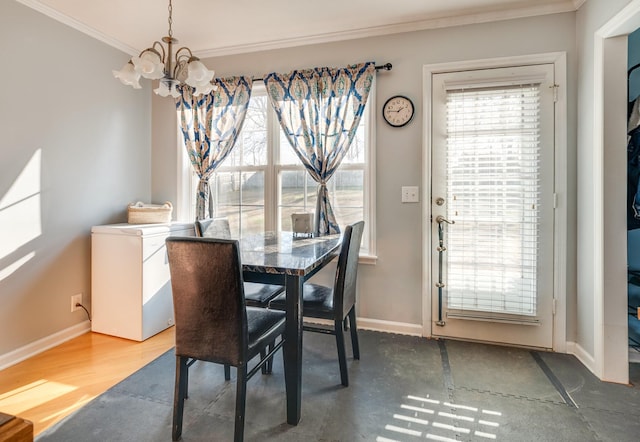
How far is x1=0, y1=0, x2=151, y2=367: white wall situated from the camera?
2195 millimetres

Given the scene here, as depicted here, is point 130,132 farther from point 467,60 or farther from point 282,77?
point 467,60

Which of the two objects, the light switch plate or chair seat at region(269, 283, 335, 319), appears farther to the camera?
the light switch plate

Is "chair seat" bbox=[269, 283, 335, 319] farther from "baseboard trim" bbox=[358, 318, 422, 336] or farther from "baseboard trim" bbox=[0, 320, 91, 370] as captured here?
"baseboard trim" bbox=[0, 320, 91, 370]

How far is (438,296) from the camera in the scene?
258 centimetres

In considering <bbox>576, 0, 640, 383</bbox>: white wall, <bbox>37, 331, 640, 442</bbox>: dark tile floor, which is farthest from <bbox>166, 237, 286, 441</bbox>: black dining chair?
<bbox>576, 0, 640, 383</bbox>: white wall

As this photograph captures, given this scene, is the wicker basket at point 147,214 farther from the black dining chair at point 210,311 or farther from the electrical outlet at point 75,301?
the black dining chair at point 210,311

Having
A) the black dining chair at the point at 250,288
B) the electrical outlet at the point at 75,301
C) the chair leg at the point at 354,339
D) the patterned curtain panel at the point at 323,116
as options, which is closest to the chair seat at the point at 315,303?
the black dining chair at the point at 250,288


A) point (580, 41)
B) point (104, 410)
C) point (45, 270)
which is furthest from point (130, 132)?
point (580, 41)

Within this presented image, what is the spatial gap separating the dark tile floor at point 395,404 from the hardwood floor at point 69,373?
0.12 m

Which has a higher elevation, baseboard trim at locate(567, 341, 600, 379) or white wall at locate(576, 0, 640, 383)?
white wall at locate(576, 0, 640, 383)

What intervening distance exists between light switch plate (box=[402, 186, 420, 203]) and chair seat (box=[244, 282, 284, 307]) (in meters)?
1.21

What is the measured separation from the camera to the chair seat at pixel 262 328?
147 centimetres

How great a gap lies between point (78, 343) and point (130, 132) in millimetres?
1874

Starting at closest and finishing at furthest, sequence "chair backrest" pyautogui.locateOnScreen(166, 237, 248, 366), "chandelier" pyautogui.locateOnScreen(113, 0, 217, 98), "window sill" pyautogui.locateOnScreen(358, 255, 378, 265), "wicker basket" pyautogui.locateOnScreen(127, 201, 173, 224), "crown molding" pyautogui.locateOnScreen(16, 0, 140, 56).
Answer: "chair backrest" pyautogui.locateOnScreen(166, 237, 248, 366), "chandelier" pyautogui.locateOnScreen(113, 0, 217, 98), "crown molding" pyautogui.locateOnScreen(16, 0, 140, 56), "window sill" pyautogui.locateOnScreen(358, 255, 378, 265), "wicker basket" pyautogui.locateOnScreen(127, 201, 173, 224)
